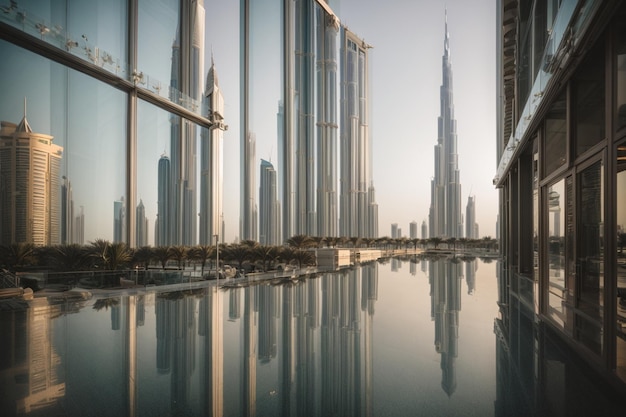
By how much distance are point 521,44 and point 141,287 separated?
15.9 meters

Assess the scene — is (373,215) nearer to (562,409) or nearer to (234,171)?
(234,171)

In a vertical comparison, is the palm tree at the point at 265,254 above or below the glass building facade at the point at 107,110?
below

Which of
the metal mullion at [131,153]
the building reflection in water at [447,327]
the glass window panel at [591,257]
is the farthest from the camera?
the metal mullion at [131,153]

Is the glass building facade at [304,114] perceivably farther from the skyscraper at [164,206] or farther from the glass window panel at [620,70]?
the glass window panel at [620,70]

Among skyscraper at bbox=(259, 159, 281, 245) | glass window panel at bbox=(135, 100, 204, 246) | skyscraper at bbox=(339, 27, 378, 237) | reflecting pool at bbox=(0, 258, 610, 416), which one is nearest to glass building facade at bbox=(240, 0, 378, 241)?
skyscraper at bbox=(339, 27, 378, 237)

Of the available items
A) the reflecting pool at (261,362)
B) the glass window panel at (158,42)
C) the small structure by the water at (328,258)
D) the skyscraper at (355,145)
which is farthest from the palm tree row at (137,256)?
the skyscraper at (355,145)

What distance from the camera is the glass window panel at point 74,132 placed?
46.5ft

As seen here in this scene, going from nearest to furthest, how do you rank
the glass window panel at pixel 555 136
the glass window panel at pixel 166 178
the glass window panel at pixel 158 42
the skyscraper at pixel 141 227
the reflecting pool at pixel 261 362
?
the reflecting pool at pixel 261 362 → the glass window panel at pixel 555 136 → the skyscraper at pixel 141 227 → the glass window panel at pixel 166 178 → the glass window panel at pixel 158 42

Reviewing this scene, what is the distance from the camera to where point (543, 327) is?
21.7 feet

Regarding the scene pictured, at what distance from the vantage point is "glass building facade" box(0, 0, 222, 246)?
47.3 feet

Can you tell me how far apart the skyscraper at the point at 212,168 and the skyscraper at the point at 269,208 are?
84.1 ft

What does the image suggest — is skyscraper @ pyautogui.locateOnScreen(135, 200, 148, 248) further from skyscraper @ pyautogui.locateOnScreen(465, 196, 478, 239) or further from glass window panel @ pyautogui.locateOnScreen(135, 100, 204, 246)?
skyscraper @ pyautogui.locateOnScreen(465, 196, 478, 239)

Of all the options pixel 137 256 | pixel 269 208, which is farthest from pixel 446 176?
pixel 137 256

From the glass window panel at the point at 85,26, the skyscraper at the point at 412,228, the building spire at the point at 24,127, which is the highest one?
the glass window panel at the point at 85,26
